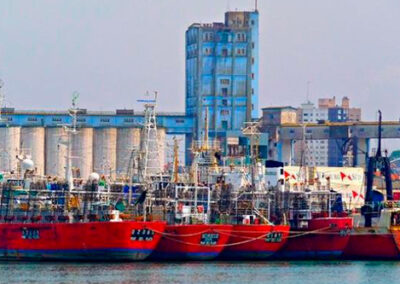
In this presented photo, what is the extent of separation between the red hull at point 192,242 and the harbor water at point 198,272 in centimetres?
76

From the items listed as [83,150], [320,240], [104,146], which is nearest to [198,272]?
[320,240]

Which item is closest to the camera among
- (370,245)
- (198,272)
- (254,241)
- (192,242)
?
(198,272)

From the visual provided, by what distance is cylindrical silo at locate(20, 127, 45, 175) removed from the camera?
132 m

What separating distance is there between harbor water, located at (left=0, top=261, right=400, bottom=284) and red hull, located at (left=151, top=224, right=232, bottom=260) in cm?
76

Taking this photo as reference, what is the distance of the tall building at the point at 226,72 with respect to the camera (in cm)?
14462

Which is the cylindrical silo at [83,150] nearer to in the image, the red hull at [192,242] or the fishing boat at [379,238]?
the fishing boat at [379,238]

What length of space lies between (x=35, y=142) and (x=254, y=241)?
2085 inches

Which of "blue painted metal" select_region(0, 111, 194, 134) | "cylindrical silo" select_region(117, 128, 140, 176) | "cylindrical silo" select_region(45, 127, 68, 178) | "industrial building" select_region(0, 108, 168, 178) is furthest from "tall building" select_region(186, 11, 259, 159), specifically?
"cylindrical silo" select_region(45, 127, 68, 178)

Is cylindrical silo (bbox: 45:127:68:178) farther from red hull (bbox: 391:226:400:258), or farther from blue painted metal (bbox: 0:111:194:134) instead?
red hull (bbox: 391:226:400:258)

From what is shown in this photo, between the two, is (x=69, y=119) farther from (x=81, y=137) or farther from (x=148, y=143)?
(x=148, y=143)

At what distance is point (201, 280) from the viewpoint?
237 feet

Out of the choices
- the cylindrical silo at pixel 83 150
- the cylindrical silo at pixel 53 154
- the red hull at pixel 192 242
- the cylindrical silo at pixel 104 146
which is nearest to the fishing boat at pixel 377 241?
the red hull at pixel 192 242

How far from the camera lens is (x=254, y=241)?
277 feet

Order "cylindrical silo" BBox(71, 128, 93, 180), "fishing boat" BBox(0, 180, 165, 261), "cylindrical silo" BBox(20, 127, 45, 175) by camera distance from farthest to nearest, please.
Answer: "cylindrical silo" BBox(20, 127, 45, 175)
"cylindrical silo" BBox(71, 128, 93, 180)
"fishing boat" BBox(0, 180, 165, 261)
